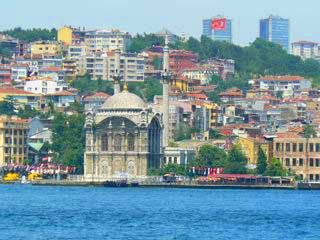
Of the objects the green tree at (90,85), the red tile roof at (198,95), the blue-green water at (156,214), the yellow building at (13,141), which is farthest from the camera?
the green tree at (90,85)

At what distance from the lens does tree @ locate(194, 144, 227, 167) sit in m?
130

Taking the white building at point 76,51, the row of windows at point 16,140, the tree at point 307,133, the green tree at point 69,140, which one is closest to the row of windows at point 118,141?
the green tree at point 69,140

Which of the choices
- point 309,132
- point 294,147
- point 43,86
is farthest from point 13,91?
point 294,147

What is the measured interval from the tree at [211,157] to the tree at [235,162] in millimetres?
598

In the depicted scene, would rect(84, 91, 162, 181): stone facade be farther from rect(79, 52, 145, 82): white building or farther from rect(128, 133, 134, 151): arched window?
rect(79, 52, 145, 82): white building

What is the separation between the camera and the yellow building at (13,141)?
13825 cm

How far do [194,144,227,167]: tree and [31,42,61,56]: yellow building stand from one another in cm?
6332

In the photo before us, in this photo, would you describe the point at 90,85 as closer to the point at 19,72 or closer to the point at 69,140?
the point at 19,72

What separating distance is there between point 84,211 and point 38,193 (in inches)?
888

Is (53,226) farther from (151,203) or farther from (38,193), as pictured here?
(38,193)

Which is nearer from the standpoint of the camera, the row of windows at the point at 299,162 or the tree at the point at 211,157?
the tree at the point at 211,157

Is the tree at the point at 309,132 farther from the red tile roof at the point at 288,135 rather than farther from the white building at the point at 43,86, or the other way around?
the white building at the point at 43,86

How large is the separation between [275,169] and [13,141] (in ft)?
64.6

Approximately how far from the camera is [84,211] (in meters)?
90.6
